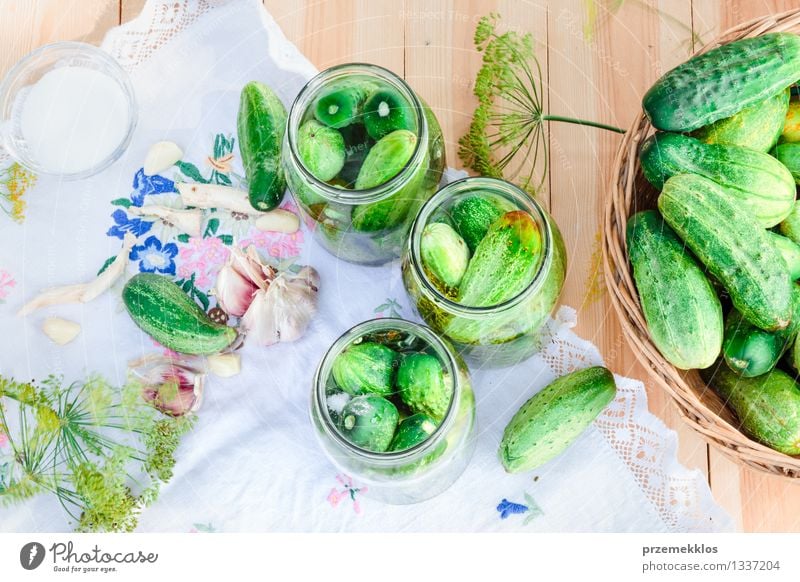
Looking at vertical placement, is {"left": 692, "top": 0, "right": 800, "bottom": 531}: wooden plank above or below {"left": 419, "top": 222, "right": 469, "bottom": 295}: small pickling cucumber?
below

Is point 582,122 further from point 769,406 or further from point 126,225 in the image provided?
point 126,225

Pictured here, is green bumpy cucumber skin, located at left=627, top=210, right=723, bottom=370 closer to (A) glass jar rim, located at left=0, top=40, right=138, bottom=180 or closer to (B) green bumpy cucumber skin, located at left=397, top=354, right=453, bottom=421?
(B) green bumpy cucumber skin, located at left=397, top=354, right=453, bottom=421

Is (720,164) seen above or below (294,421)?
above

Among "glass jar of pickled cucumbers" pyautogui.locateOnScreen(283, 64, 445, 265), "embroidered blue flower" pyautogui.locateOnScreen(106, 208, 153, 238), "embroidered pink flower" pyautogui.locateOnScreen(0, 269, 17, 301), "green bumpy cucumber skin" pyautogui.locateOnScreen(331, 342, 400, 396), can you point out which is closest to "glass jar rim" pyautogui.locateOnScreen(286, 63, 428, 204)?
"glass jar of pickled cucumbers" pyautogui.locateOnScreen(283, 64, 445, 265)

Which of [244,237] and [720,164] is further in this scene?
[244,237]

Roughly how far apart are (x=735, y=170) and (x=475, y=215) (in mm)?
192

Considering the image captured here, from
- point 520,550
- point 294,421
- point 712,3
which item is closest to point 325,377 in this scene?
point 294,421

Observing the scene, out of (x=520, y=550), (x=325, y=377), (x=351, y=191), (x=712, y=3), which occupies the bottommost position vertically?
(x=520, y=550)

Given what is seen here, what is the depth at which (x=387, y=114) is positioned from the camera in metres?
0.56

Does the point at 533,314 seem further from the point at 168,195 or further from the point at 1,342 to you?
the point at 1,342

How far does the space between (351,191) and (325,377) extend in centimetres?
14

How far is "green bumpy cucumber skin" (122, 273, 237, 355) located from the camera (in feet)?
2.13

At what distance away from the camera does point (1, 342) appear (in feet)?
2.26

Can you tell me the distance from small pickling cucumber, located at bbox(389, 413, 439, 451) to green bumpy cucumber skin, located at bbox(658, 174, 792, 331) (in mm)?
230
